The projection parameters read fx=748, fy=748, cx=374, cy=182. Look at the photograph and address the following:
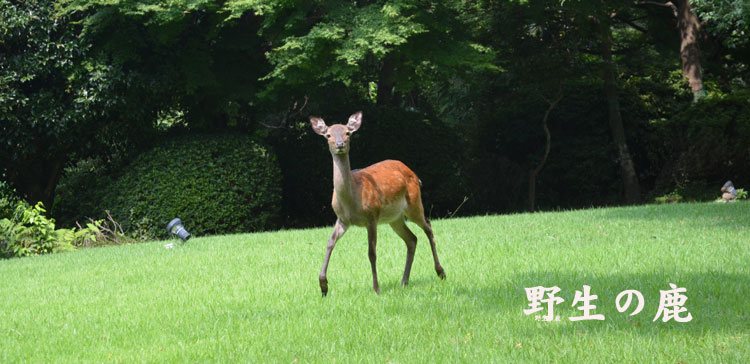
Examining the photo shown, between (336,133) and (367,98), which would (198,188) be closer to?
(367,98)

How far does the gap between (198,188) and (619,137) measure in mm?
9623

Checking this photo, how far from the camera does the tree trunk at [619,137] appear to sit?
17.3 m

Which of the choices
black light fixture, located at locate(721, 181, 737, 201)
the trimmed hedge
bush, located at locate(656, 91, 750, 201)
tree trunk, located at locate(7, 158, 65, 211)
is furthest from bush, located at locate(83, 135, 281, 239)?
bush, located at locate(656, 91, 750, 201)

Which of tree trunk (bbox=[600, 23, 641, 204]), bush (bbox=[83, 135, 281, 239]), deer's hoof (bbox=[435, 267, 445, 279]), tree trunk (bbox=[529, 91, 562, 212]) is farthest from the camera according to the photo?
tree trunk (bbox=[529, 91, 562, 212])

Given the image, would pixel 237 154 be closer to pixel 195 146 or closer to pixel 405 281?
pixel 195 146

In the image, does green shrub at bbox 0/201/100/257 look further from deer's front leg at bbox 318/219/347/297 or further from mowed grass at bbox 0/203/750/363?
deer's front leg at bbox 318/219/347/297

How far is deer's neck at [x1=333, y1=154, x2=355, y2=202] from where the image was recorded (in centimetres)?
614

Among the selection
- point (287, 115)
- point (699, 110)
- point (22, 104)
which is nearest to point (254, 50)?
point (287, 115)

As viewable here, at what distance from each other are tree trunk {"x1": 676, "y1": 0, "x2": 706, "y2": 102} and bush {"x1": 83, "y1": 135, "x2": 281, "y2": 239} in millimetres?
9880

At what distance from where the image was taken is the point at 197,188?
14.6 m

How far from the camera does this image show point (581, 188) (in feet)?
59.9

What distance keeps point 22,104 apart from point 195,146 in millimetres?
3289

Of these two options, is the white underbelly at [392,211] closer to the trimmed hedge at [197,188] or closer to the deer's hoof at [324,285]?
the deer's hoof at [324,285]

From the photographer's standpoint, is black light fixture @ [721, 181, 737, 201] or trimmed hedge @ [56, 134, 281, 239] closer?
black light fixture @ [721, 181, 737, 201]
